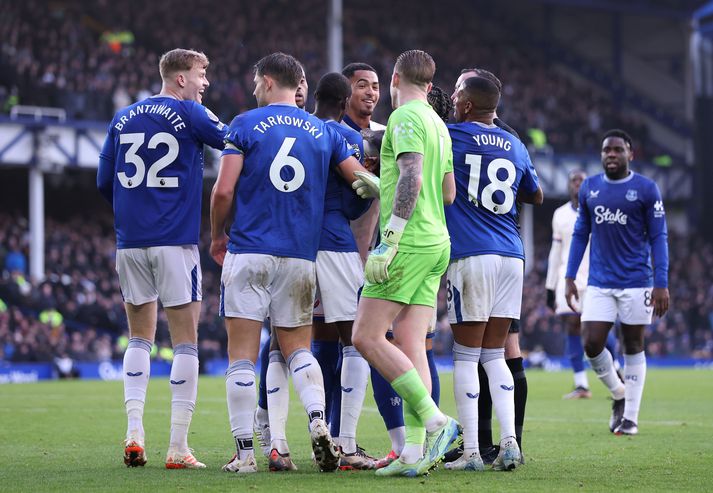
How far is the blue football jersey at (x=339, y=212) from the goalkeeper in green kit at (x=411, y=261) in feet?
1.55

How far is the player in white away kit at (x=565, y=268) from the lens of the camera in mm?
14414

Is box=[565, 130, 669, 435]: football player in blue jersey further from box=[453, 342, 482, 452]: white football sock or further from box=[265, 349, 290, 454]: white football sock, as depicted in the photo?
box=[265, 349, 290, 454]: white football sock

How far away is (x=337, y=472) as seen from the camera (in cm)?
724

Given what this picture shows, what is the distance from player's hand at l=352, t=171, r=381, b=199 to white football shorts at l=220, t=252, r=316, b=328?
53cm

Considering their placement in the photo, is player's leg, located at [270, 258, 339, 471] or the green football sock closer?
the green football sock

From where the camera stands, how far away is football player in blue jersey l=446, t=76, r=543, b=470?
7.43 metres

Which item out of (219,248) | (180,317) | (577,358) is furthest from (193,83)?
(577,358)

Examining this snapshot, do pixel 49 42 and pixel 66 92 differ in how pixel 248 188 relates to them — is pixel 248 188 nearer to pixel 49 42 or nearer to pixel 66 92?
pixel 66 92

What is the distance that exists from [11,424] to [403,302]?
583cm

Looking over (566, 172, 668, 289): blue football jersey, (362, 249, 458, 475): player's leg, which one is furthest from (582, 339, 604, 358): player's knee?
(362, 249, 458, 475): player's leg

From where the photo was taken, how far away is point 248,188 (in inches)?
283

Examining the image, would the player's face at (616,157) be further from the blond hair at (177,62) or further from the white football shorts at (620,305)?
the blond hair at (177,62)

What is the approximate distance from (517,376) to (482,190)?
1.34 metres

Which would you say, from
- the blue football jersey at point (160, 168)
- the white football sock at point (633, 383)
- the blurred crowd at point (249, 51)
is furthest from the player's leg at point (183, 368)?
the blurred crowd at point (249, 51)
